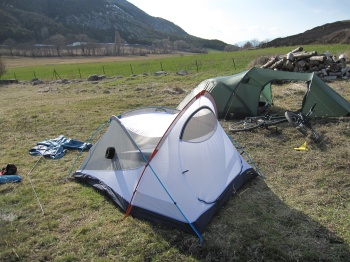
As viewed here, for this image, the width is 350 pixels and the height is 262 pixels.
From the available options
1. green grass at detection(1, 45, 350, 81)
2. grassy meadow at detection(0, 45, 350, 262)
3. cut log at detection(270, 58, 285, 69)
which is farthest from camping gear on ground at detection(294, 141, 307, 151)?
green grass at detection(1, 45, 350, 81)

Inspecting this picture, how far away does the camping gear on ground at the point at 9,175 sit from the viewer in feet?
21.0

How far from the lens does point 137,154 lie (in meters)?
5.27

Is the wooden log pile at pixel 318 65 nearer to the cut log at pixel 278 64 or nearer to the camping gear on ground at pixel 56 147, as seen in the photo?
the cut log at pixel 278 64

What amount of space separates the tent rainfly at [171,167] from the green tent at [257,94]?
13.9 feet

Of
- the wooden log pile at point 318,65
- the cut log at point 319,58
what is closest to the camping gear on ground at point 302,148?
the wooden log pile at point 318,65

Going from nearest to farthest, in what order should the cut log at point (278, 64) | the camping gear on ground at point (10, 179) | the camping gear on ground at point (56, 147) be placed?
the camping gear on ground at point (10, 179) < the camping gear on ground at point (56, 147) < the cut log at point (278, 64)

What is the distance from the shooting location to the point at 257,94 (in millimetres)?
10156

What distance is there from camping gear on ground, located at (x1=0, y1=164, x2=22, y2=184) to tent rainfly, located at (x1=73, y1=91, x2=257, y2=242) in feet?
5.01

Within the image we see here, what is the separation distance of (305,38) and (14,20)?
13086cm

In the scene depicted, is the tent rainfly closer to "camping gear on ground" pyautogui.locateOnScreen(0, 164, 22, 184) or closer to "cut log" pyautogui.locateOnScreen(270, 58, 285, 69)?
"camping gear on ground" pyautogui.locateOnScreen(0, 164, 22, 184)

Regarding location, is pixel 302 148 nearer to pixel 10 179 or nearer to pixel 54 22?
pixel 10 179

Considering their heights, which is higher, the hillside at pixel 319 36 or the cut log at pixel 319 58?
the hillside at pixel 319 36

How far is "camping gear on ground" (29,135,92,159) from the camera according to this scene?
7949 mm

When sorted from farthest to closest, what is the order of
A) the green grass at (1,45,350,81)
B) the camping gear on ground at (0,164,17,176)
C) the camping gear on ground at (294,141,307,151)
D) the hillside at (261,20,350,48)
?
the hillside at (261,20,350,48) → the green grass at (1,45,350,81) → the camping gear on ground at (294,141,307,151) → the camping gear on ground at (0,164,17,176)
